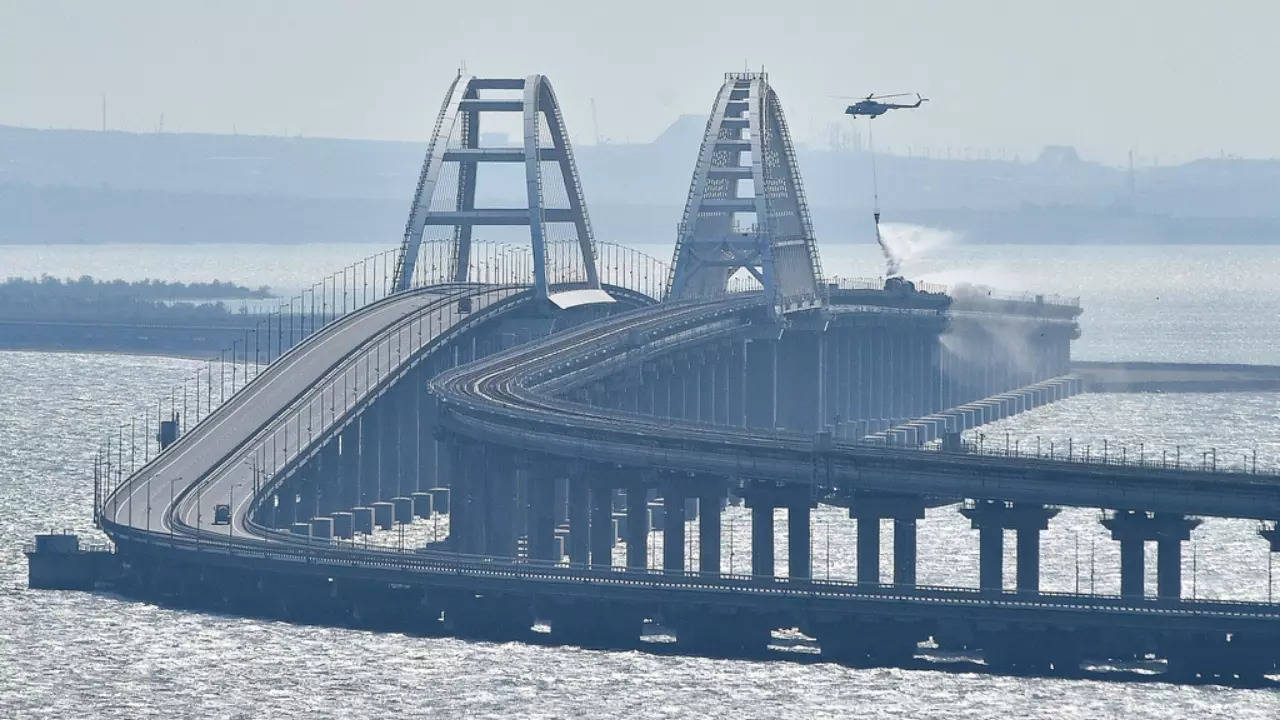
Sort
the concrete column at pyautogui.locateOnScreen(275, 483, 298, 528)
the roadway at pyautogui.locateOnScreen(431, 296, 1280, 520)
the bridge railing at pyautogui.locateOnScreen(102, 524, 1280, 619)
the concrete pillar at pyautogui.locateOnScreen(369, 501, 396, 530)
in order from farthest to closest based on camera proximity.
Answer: the concrete pillar at pyautogui.locateOnScreen(369, 501, 396, 530), the concrete column at pyautogui.locateOnScreen(275, 483, 298, 528), the roadway at pyautogui.locateOnScreen(431, 296, 1280, 520), the bridge railing at pyautogui.locateOnScreen(102, 524, 1280, 619)

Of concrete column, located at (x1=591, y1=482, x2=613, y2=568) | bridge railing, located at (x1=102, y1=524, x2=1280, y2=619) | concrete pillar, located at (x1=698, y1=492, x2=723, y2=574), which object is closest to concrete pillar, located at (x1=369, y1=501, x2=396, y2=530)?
bridge railing, located at (x1=102, y1=524, x2=1280, y2=619)

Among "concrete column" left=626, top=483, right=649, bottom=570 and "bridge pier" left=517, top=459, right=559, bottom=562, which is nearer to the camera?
"concrete column" left=626, top=483, right=649, bottom=570

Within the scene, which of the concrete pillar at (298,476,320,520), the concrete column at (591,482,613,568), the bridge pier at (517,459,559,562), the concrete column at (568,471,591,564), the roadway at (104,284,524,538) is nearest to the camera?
the concrete column at (591,482,613,568)

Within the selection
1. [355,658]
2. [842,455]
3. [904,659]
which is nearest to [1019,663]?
[904,659]

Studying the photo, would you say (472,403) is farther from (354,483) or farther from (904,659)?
(904,659)

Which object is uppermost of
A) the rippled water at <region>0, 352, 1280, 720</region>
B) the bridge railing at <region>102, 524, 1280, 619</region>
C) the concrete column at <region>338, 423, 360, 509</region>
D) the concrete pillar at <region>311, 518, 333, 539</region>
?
the concrete column at <region>338, 423, 360, 509</region>

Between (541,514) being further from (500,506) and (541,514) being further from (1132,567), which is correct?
(1132,567)

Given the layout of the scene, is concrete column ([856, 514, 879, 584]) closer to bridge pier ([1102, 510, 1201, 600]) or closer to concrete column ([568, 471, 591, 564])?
bridge pier ([1102, 510, 1201, 600])
